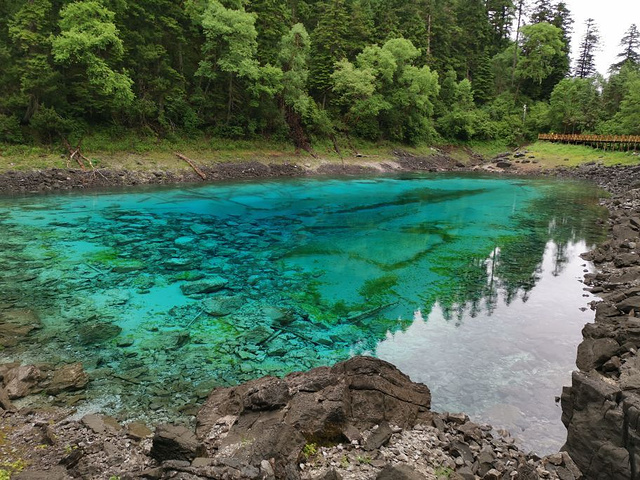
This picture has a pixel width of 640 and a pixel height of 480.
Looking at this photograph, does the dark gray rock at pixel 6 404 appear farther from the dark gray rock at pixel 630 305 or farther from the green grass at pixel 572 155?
the green grass at pixel 572 155

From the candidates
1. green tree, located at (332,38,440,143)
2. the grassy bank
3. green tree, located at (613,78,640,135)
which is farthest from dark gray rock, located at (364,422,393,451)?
green tree, located at (613,78,640,135)

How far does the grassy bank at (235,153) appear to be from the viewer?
26.9m

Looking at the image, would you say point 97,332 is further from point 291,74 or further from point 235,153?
point 291,74

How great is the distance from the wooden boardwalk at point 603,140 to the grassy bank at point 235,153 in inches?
44.1

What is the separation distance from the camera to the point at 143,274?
1188 centimetres

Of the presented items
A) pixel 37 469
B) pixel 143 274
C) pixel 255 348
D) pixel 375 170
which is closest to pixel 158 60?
pixel 375 170

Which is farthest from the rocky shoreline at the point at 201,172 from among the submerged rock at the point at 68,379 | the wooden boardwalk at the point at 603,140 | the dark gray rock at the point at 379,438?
the dark gray rock at the point at 379,438

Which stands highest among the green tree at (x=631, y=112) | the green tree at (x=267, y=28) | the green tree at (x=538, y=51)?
the green tree at (x=538, y=51)

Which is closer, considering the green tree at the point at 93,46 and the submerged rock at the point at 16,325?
the submerged rock at the point at 16,325

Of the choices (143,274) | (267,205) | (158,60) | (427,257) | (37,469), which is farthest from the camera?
(158,60)

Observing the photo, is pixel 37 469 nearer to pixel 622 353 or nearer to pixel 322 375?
pixel 322 375

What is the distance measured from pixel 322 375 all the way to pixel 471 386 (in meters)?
2.76

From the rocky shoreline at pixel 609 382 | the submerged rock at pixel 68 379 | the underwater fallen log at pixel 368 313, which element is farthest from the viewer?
the underwater fallen log at pixel 368 313

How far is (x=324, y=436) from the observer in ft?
16.8
